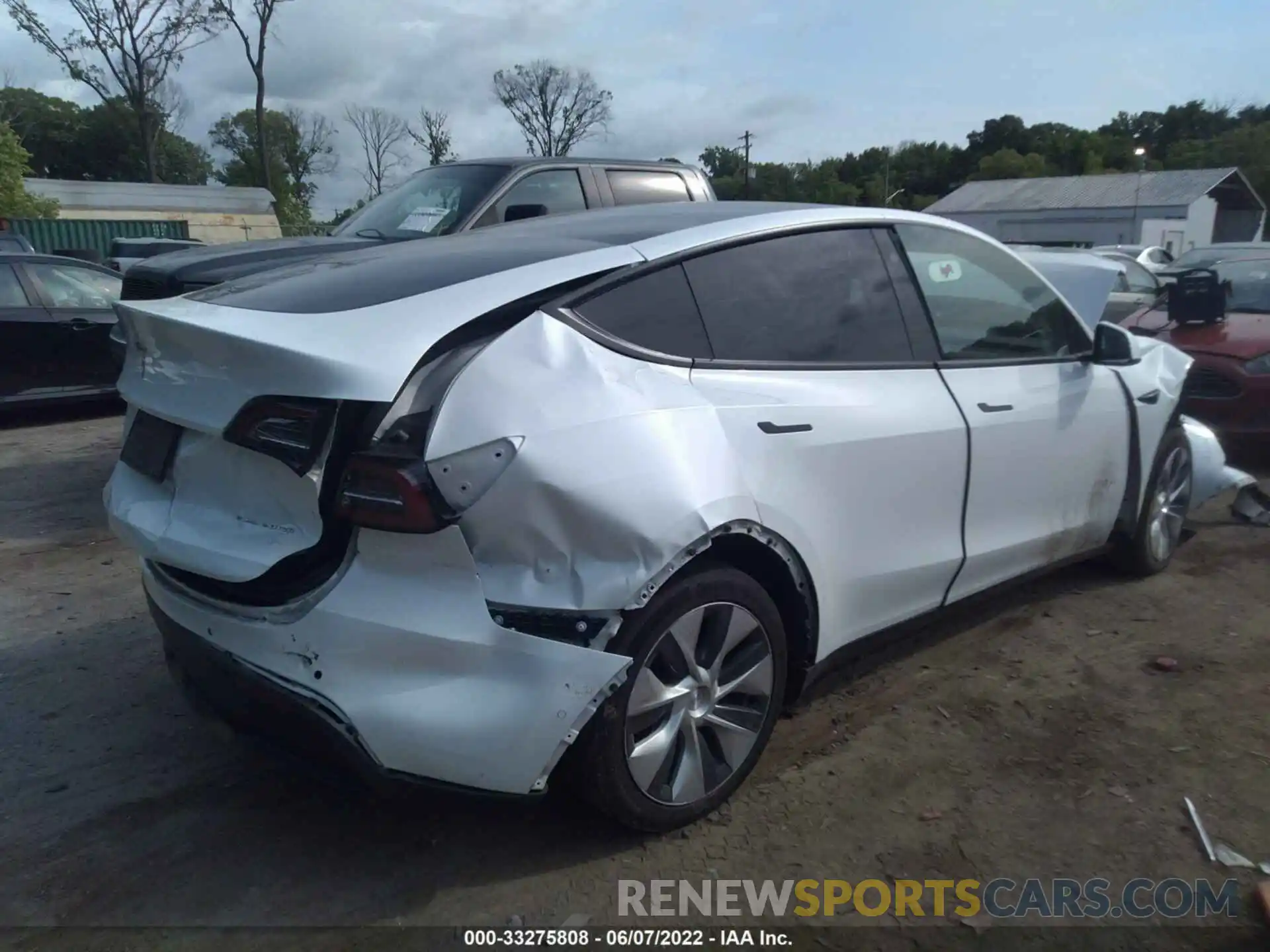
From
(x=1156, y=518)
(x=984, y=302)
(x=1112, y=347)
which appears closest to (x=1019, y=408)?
(x=984, y=302)

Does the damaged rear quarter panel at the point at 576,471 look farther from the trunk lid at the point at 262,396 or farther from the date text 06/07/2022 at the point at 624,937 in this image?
the date text 06/07/2022 at the point at 624,937

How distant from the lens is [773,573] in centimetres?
299

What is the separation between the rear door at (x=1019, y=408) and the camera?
3666mm

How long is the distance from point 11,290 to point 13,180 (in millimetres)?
25063

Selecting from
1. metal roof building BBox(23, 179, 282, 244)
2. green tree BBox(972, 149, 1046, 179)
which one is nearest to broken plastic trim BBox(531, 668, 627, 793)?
metal roof building BBox(23, 179, 282, 244)

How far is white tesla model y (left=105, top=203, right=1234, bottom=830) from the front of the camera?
7.82 ft

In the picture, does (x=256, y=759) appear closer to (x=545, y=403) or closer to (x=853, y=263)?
(x=545, y=403)

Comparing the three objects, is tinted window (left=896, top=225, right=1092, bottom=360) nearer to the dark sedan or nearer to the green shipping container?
the dark sedan

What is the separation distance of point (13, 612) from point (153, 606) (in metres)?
2.24

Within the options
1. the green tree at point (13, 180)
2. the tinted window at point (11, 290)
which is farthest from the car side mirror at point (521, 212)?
the green tree at point (13, 180)

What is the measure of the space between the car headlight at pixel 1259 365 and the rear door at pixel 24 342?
31.0 ft

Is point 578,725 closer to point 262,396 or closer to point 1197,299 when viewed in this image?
point 262,396

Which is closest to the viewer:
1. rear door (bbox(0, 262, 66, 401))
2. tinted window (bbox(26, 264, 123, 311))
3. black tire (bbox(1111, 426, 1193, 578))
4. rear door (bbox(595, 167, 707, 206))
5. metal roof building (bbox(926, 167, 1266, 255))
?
black tire (bbox(1111, 426, 1193, 578))

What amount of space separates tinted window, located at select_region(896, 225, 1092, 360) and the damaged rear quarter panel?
56.8 inches
